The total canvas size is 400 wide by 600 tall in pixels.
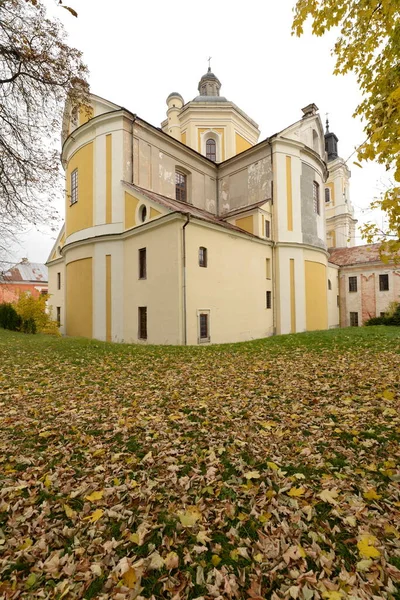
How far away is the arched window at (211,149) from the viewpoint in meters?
23.8

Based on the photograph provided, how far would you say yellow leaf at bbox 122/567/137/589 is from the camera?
1.88 metres

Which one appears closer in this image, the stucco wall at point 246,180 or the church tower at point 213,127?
the stucco wall at point 246,180

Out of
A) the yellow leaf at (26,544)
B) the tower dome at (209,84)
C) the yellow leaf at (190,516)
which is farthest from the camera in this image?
the tower dome at (209,84)

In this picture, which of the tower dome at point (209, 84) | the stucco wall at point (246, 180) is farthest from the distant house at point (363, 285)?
the tower dome at point (209, 84)

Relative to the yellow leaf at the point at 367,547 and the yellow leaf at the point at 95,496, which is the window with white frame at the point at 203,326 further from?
the yellow leaf at the point at 367,547

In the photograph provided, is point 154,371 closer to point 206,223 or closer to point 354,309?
point 206,223

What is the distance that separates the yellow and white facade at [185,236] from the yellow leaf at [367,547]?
33.4 ft

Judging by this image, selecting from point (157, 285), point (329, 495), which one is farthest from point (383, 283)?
point (329, 495)

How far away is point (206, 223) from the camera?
1320 centimetres

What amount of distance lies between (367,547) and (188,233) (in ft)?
37.9

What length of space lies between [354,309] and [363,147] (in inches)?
1138

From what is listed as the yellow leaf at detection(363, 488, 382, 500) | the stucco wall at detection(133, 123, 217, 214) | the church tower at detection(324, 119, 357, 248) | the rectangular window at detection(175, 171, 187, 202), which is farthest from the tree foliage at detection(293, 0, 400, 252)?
the church tower at detection(324, 119, 357, 248)

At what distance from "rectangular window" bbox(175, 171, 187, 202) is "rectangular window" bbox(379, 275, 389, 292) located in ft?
65.7

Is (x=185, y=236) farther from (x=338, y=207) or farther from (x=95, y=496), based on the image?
(x=338, y=207)
